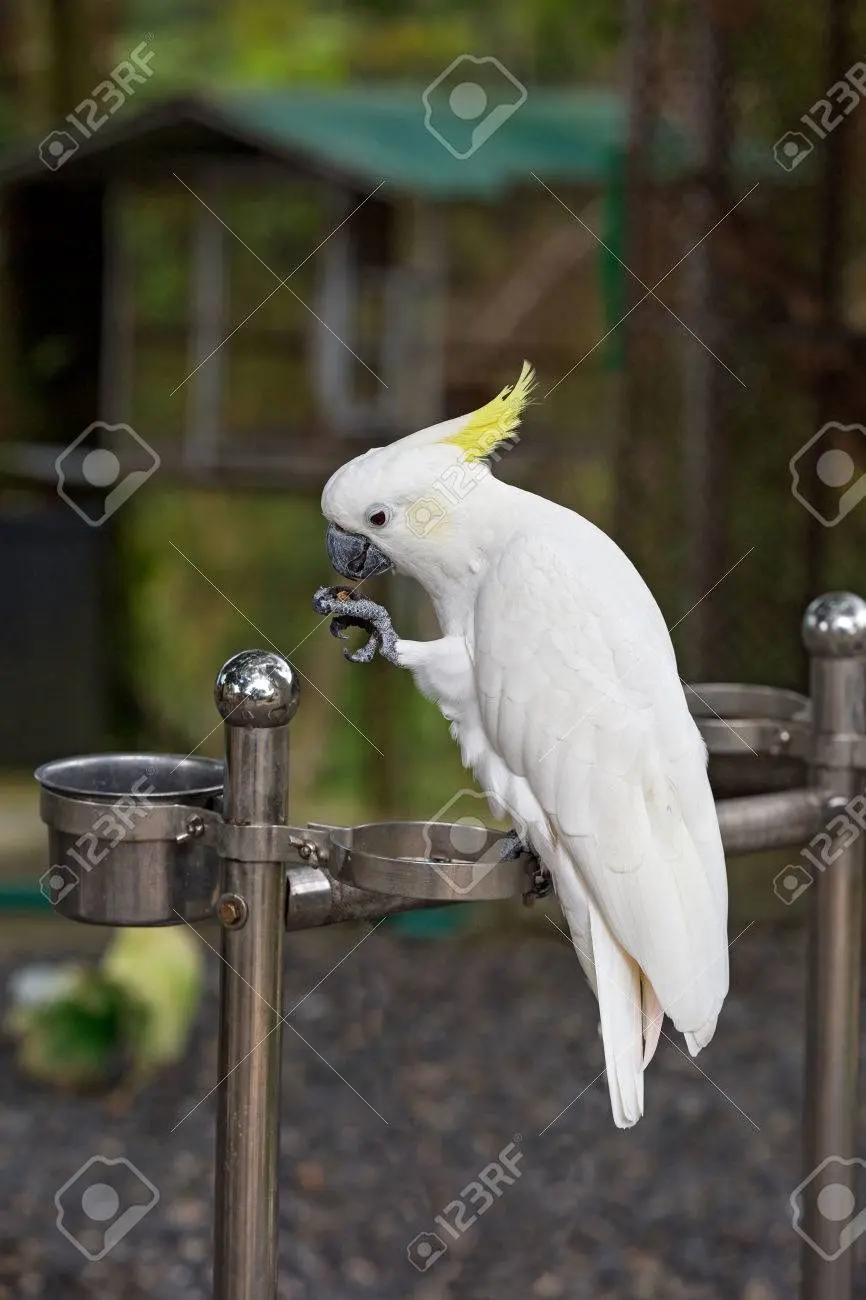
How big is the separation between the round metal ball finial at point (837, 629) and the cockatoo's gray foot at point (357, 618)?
1.69 ft

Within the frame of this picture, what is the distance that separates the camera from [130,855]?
4.08ft

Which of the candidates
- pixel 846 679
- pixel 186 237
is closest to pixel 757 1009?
pixel 846 679

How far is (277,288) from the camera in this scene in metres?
3.80

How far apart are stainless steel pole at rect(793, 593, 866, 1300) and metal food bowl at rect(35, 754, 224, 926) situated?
71 centimetres

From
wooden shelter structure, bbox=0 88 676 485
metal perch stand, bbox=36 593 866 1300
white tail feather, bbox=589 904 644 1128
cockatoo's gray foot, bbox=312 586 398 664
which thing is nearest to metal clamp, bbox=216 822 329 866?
metal perch stand, bbox=36 593 866 1300

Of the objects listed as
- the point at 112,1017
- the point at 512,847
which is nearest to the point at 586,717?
the point at 512,847

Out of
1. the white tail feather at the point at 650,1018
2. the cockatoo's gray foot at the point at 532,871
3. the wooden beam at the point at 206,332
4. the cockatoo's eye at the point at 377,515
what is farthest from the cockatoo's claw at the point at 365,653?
the wooden beam at the point at 206,332

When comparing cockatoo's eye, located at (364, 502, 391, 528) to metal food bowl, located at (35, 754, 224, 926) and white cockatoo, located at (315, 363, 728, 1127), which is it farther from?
metal food bowl, located at (35, 754, 224, 926)

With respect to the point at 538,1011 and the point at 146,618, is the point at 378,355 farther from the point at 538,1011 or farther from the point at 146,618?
the point at 538,1011

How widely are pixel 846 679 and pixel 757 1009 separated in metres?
1.50

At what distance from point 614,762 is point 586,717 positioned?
0.16ft

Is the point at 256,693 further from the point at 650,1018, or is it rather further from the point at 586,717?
the point at 650,1018

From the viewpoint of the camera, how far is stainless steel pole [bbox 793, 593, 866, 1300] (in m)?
1.64

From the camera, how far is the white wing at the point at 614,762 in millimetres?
1330
